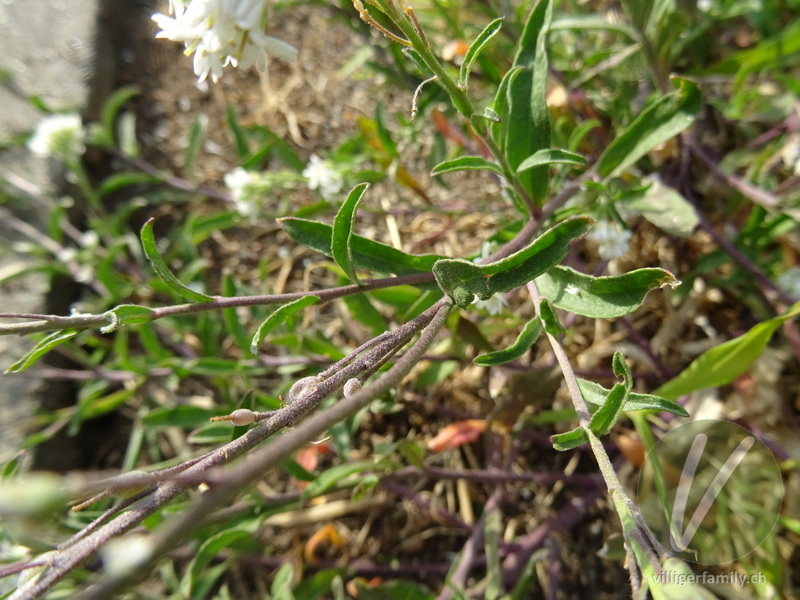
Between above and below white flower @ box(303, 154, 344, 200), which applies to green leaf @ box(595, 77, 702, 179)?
below

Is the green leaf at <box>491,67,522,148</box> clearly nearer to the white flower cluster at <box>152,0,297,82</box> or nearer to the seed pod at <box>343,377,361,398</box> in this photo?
the white flower cluster at <box>152,0,297,82</box>

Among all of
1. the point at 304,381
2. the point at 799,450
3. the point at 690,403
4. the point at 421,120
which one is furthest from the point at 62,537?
the point at 799,450

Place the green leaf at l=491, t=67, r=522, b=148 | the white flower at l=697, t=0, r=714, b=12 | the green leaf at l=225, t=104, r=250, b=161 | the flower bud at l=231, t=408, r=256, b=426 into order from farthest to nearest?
the green leaf at l=225, t=104, r=250, b=161
the white flower at l=697, t=0, r=714, b=12
the green leaf at l=491, t=67, r=522, b=148
the flower bud at l=231, t=408, r=256, b=426

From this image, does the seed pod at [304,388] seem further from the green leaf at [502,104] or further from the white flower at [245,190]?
the white flower at [245,190]

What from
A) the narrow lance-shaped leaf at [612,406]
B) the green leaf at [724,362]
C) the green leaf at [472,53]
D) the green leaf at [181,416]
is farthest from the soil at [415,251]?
the green leaf at [472,53]

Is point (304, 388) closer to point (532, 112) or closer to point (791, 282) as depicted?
point (532, 112)

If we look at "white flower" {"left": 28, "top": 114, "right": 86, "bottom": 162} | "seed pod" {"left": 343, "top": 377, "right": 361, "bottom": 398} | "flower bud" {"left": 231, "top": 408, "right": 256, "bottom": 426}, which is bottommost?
"seed pod" {"left": 343, "top": 377, "right": 361, "bottom": 398}

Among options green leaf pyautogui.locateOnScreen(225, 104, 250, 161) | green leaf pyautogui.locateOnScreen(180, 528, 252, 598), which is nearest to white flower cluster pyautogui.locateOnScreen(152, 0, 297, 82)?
green leaf pyautogui.locateOnScreen(180, 528, 252, 598)

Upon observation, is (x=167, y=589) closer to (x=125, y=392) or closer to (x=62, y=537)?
(x=125, y=392)
